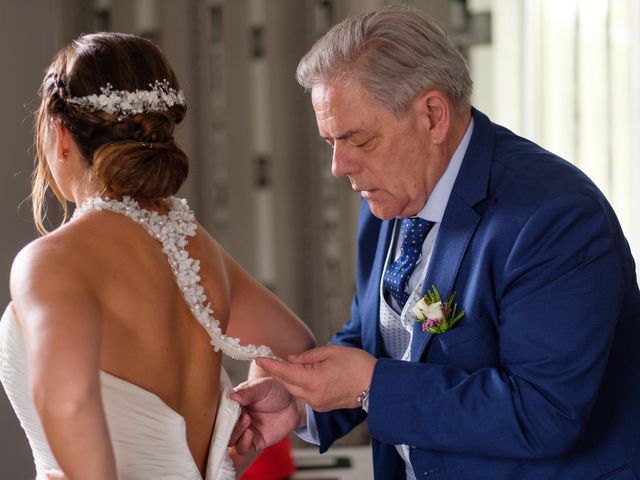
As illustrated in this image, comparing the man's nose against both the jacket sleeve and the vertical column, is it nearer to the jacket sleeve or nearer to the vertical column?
the jacket sleeve

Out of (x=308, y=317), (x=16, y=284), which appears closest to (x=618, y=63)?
(x=308, y=317)

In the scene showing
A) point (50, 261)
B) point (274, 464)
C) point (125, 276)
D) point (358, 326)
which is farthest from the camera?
point (274, 464)

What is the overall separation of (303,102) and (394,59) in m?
2.87

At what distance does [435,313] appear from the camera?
6.04 feet

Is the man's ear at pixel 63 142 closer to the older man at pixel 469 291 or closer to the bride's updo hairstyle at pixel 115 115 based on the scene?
the bride's updo hairstyle at pixel 115 115

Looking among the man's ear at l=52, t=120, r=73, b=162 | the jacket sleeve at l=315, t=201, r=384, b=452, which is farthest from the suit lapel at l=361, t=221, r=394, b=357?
the man's ear at l=52, t=120, r=73, b=162

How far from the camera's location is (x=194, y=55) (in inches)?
185

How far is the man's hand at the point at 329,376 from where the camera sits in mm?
1822

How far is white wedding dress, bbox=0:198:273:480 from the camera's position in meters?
1.58

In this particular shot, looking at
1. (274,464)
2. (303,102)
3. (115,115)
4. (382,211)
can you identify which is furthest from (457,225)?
(303,102)

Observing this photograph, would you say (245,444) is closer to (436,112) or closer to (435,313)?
(435,313)

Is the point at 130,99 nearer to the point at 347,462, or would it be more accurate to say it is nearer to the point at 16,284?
the point at 16,284

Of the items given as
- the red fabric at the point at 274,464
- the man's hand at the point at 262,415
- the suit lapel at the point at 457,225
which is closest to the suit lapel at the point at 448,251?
the suit lapel at the point at 457,225

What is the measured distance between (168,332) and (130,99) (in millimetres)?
422
